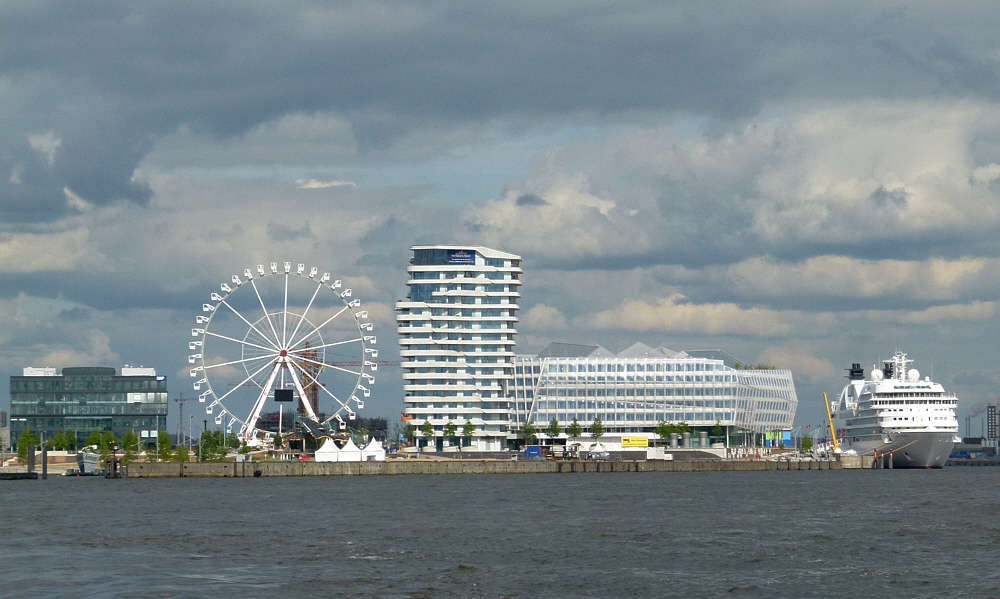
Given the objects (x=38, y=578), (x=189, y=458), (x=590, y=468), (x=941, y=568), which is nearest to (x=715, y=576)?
(x=941, y=568)

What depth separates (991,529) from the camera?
8225cm

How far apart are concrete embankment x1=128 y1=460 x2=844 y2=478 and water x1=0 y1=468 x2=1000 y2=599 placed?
4892 centimetres

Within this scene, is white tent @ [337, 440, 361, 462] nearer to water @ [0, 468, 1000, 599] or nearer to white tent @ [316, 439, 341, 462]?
white tent @ [316, 439, 341, 462]

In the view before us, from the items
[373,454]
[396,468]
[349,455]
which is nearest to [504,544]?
[396,468]

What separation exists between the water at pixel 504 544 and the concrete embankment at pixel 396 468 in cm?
4892

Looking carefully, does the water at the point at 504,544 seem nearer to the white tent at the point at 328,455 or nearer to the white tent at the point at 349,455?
the white tent at the point at 328,455

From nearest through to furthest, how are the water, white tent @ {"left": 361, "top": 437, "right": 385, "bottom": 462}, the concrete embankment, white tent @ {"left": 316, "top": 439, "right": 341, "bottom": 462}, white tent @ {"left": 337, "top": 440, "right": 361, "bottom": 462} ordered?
the water
the concrete embankment
white tent @ {"left": 316, "top": 439, "right": 341, "bottom": 462}
white tent @ {"left": 337, "top": 440, "right": 361, "bottom": 462}
white tent @ {"left": 361, "top": 437, "right": 385, "bottom": 462}

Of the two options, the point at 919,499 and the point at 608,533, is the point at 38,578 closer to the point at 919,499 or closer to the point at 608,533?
the point at 608,533

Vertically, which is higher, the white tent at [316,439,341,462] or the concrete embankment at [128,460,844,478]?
the white tent at [316,439,341,462]

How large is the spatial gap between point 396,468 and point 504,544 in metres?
112

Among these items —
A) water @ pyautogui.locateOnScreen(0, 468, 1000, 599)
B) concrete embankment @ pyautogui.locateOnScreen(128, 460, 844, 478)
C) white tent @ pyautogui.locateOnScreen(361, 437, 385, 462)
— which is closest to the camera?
water @ pyautogui.locateOnScreen(0, 468, 1000, 599)

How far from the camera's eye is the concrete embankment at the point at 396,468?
581ft

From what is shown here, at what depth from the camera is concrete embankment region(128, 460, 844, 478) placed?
581 feet

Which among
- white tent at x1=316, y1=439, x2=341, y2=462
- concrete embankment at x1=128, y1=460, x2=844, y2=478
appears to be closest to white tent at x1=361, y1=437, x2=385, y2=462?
white tent at x1=316, y1=439, x2=341, y2=462
